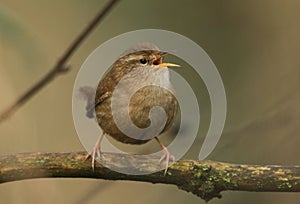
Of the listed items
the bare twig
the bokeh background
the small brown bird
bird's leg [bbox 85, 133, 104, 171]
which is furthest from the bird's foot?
the bokeh background

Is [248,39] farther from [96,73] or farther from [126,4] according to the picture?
[96,73]

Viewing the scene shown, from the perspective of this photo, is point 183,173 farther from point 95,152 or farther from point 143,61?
point 143,61

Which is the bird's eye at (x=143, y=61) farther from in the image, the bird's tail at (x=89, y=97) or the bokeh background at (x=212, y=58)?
the bokeh background at (x=212, y=58)

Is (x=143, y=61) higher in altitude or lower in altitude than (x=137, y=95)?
higher

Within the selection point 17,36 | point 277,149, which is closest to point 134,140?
point 17,36

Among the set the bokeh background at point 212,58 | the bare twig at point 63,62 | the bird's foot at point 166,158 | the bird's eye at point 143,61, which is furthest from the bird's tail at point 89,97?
the bare twig at point 63,62

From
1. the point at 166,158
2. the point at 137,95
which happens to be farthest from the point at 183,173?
the point at 137,95
